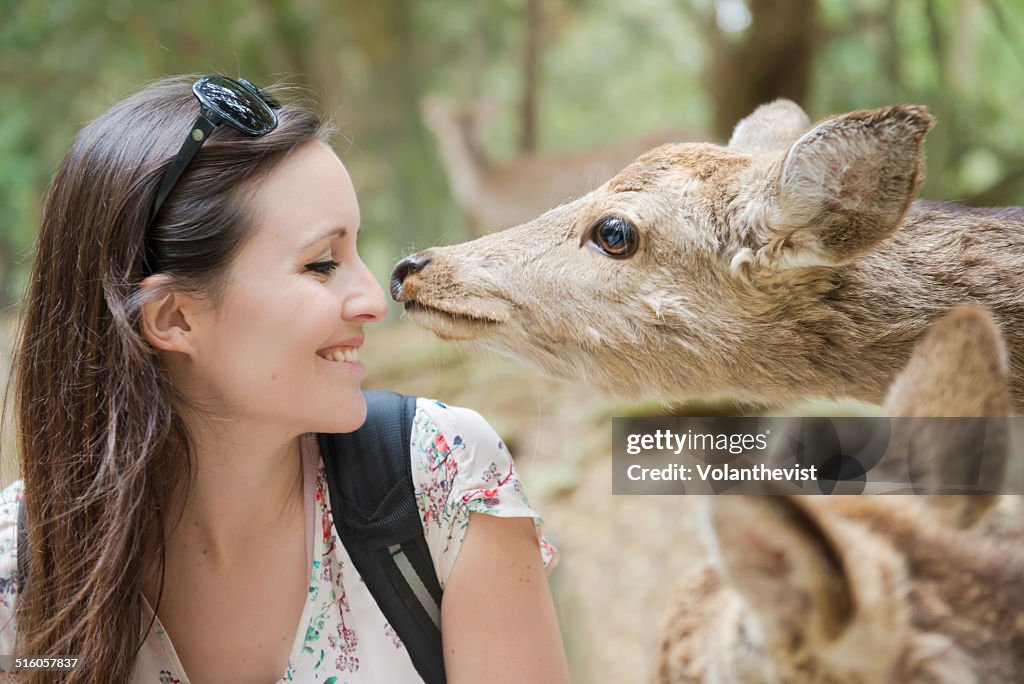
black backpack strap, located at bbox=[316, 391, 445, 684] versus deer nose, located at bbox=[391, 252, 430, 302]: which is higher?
deer nose, located at bbox=[391, 252, 430, 302]

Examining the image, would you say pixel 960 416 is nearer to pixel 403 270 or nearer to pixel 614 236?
pixel 614 236

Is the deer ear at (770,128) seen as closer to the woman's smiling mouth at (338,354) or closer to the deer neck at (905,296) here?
the deer neck at (905,296)

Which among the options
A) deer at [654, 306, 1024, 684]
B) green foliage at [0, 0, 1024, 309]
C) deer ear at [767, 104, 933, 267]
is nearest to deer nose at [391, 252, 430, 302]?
green foliage at [0, 0, 1024, 309]

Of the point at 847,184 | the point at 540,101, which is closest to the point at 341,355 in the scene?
the point at 847,184

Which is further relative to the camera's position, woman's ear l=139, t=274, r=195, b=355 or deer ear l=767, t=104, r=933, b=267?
woman's ear l=139, t=274, r=195, b=355

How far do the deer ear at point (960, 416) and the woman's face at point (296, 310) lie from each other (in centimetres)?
71

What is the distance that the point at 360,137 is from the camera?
6.61m

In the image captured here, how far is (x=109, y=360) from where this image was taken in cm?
133

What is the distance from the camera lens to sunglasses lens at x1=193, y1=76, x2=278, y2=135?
52.1 inches

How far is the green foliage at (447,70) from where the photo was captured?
9.59 feet

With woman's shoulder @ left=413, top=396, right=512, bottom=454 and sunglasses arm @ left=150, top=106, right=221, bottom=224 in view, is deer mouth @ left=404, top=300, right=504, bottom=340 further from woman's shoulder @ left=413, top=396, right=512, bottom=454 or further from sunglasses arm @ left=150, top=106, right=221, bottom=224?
sunglasses arm @ left=150, top=106, right=221, bottom=224

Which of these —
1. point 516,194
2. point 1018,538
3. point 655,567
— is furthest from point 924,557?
point 516,194

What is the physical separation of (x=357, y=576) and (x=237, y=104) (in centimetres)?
71

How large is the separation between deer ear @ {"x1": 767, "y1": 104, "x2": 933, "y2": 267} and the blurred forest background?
0.95 ft
